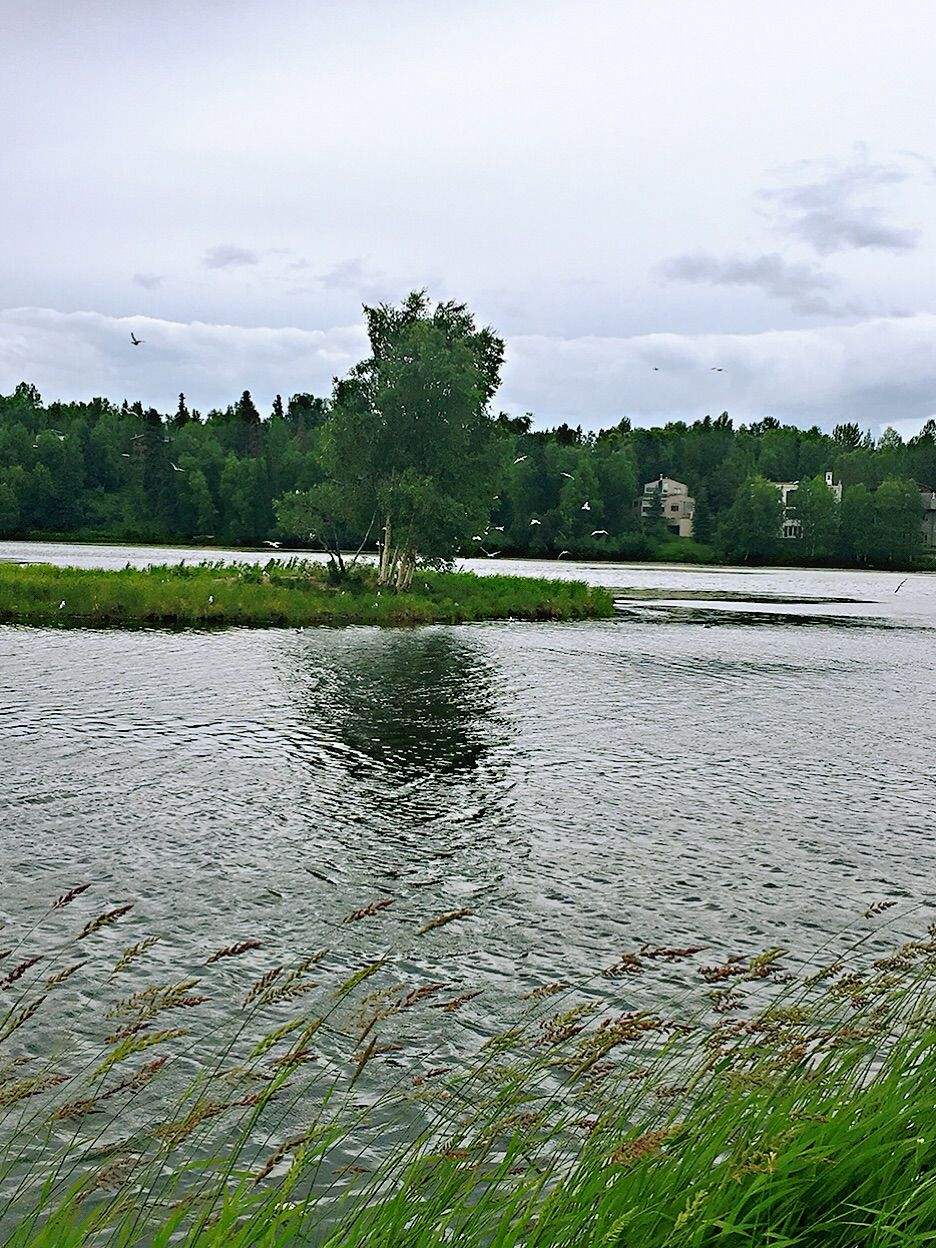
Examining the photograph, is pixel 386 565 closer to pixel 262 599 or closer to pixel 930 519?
pixel 262 599

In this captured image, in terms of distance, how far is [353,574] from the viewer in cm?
6456

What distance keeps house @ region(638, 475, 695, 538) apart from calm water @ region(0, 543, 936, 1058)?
152 meters

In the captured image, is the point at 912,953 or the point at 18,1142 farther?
the point at 18,1142

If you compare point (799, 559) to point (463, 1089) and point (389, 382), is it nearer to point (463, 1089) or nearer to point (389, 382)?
point (389, 382)

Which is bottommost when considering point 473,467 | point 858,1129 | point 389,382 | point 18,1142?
point 18,1142

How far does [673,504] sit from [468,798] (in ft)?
591

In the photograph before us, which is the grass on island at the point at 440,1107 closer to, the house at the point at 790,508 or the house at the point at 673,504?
the house at the point at 790,508

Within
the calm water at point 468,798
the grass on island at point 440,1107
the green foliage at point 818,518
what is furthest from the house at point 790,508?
the grass on island at point 440,1107

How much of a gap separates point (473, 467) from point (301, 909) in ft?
165

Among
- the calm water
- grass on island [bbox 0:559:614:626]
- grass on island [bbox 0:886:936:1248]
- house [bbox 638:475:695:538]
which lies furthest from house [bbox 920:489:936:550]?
grass on island [bbox 0:886:936:1248]

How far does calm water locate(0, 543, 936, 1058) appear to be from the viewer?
1369 cm

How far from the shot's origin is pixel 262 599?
176ft

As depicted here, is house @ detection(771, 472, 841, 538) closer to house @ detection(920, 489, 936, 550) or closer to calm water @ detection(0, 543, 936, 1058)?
house @ detection(920, 489, 936, 550)

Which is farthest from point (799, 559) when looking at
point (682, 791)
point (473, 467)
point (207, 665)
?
point (682, 791)
